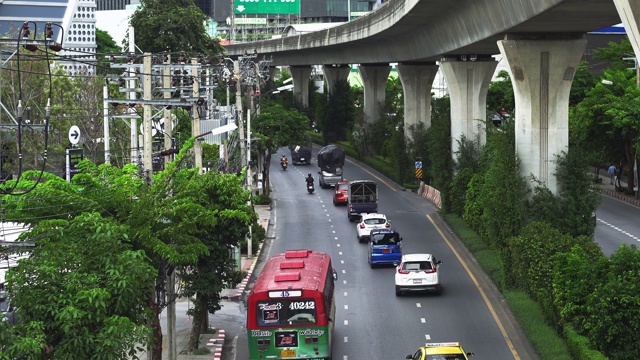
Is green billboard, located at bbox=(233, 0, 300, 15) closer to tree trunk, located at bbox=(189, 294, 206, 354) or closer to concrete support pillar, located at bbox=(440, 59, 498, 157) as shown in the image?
concrete support pillar, located at bbox=(440, 59, 498, 157)

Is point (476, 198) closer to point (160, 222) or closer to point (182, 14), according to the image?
point (160, 222)

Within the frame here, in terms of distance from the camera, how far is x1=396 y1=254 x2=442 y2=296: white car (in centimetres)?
3944

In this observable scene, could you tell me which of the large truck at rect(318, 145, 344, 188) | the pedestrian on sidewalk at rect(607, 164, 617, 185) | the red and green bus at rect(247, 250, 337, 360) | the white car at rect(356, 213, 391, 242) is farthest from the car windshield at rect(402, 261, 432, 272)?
Answer: the large truck at rect(318, 145, 344, 188)

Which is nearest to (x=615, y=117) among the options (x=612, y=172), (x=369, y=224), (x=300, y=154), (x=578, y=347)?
(x=612, y=172)

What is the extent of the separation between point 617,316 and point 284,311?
8019 millimetres

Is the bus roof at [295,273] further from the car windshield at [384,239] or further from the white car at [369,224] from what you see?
the white car at [369,224]

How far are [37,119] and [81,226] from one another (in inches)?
1785

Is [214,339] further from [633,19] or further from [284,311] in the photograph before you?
[633,19]

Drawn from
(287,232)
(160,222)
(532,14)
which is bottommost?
(287,232)

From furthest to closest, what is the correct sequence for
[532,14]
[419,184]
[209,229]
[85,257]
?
[419,184]
[532,14]
[209,229]
[85,257]

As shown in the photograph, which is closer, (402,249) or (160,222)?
(160,222)

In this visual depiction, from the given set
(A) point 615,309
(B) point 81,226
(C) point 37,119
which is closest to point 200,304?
(B) point 81,226

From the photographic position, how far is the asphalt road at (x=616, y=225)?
1948 inches

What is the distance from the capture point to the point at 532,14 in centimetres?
3631
